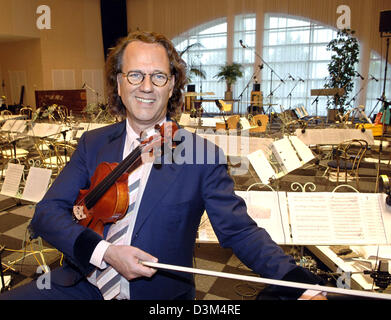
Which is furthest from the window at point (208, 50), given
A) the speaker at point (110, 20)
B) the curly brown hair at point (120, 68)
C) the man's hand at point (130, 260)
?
the man's hand at point (130, 260)

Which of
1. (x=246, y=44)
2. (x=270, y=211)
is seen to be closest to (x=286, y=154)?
(x=270, y=211)

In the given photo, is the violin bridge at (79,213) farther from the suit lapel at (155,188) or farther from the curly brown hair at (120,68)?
the curly brown hair at (120,68)

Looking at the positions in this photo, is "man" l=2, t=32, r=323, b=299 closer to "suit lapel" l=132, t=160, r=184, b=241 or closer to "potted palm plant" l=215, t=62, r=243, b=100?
"suit lapel" l=132, t=160, r=184, b=241

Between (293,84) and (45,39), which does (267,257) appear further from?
(45,39)

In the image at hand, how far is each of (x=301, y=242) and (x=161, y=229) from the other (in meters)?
1.26

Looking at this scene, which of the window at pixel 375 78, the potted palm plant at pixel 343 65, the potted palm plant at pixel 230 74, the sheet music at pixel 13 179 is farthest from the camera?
the potted palm plant at pixel 230 74

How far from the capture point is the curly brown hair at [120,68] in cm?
149

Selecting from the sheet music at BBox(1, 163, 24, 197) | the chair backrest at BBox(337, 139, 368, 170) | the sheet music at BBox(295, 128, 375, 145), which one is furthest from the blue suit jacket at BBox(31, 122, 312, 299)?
the sheet music at BBox(295, 128, 375, 145)

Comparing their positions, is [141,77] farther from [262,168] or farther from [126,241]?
[262,168]

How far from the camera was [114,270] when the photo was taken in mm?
1379

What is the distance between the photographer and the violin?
1336mm

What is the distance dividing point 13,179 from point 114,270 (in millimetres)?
2952

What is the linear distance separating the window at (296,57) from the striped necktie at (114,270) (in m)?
14.0
